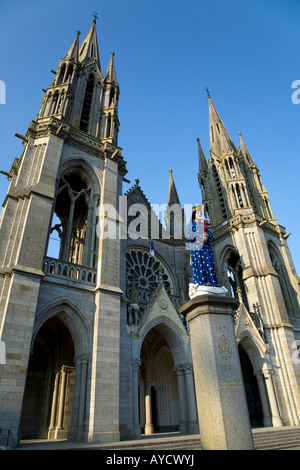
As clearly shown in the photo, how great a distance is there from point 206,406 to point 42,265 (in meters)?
7.88

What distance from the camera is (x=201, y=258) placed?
830cm

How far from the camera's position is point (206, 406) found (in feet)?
19.8

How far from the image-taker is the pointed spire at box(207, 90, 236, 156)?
102 ft

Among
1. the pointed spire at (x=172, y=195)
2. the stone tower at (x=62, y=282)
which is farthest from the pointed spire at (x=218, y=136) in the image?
the stone tower at (x=62, y=282)

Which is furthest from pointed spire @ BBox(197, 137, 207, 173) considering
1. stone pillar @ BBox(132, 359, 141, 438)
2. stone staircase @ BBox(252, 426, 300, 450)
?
stone staircase @ BBox(252, 426, 300, 450)

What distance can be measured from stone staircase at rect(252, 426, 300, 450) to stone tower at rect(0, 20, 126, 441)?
16.5ft

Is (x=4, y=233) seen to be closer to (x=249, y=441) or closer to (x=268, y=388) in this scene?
(x=249, y=441)

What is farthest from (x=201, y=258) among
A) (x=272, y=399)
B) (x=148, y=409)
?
(x=272, y=399)

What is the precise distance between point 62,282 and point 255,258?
48.7 feet

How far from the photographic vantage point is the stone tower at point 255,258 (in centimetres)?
1777

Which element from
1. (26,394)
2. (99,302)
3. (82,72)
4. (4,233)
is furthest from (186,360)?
(82,72)

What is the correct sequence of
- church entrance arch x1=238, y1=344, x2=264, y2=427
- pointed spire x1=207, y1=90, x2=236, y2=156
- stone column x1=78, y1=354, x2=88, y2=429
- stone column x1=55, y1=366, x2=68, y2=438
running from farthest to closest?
pointed spire x1=207, y1=90, x2=236, y2=156, church entrance arch x1=238, y1=344, x2=264, y2=427, stone column x1=55, y1=366, x2=68, y2=438, stone column x1=78, y1=354, x2=88, y2=429

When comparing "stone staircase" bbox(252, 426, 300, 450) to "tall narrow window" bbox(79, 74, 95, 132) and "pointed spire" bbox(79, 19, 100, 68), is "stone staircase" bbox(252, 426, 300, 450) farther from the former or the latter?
"pointed spire" bbox(79, 19, 100, 68)
